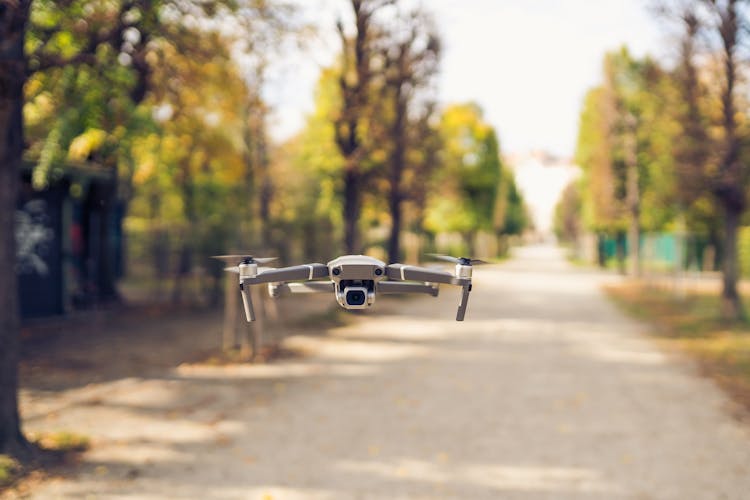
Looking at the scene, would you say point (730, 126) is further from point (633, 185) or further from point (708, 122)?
point (633, 185)

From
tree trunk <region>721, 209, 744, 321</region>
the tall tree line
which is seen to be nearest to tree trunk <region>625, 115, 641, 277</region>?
the tall tree line

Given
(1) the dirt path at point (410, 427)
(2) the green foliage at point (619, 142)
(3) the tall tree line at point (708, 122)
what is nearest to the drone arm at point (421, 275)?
(1) the dirt path at point (410, 427)

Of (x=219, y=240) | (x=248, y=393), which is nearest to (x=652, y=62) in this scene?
(x=219, y=240)

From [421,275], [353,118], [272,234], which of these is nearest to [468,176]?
[272,234]

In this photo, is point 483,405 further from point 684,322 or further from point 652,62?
point 652,62

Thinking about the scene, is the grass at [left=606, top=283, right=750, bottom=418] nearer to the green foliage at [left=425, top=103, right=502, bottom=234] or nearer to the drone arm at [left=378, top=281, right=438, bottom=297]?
the drone arm at [left=378, top=281, right=438, bottom=297]

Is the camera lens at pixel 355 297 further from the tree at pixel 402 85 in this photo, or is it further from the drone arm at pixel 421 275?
the tree at pixel 402 85
